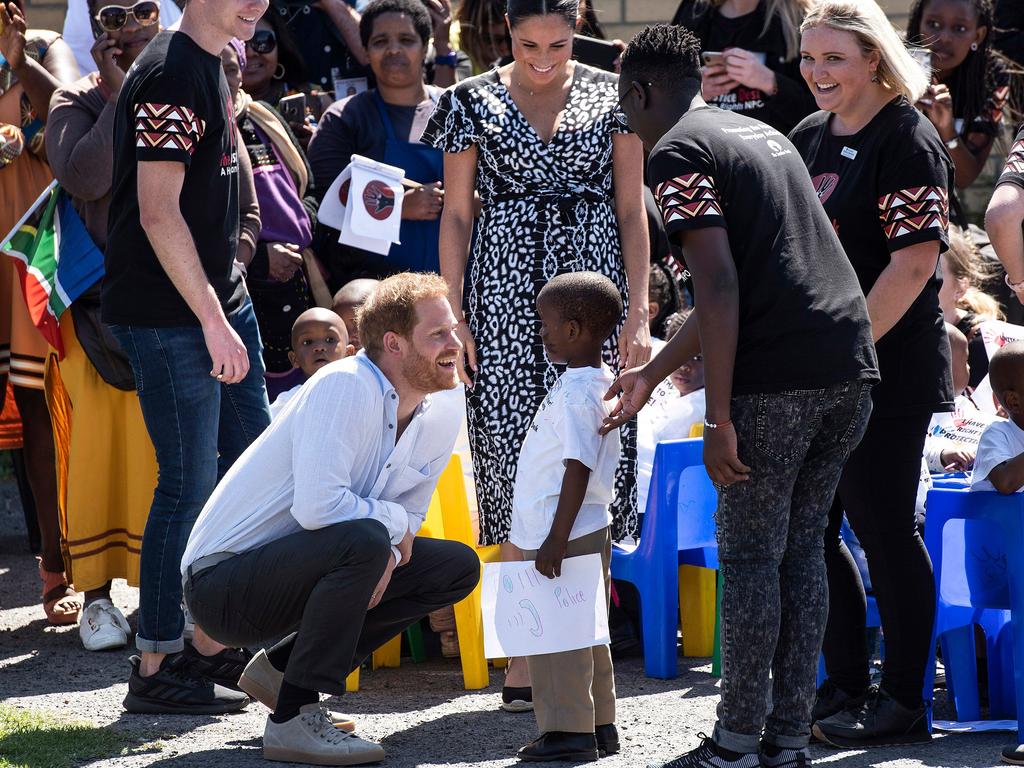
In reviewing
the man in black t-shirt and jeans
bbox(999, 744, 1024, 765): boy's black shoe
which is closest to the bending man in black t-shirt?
bbox(999, 744, 1024, 765): boy's black shoe

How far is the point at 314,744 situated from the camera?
3.93 m

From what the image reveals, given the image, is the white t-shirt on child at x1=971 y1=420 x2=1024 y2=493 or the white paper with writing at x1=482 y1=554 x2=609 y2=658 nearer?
the white paper with writing at x1=482 y1=554 x2=609 y2=658

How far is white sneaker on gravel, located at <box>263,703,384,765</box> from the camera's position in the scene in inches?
155

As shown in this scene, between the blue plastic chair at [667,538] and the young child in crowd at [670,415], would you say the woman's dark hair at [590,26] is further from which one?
the blue plastic chair at [667,538]

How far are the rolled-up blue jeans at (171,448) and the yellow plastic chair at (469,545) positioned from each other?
2.34 ft

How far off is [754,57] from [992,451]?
277 centimetres

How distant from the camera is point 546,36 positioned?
4.73 meters

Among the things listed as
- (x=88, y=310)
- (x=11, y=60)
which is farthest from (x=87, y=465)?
(x=11, y=60)

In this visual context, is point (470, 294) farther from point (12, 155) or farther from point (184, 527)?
point (12, 155)

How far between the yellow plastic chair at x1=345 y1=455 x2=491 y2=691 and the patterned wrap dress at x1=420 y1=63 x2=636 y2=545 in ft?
0.59

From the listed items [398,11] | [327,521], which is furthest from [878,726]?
[398,11]

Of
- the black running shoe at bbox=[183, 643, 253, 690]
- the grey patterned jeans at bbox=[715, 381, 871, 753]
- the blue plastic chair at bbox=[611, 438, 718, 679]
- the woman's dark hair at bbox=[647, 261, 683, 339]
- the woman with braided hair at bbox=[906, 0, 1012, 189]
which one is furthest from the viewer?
the woman with braided hair at bbox=[906, 0, 1012, 189]

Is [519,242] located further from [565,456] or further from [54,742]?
[54,742]

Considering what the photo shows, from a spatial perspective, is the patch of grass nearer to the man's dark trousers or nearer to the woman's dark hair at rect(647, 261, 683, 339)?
the man's dark trousers
